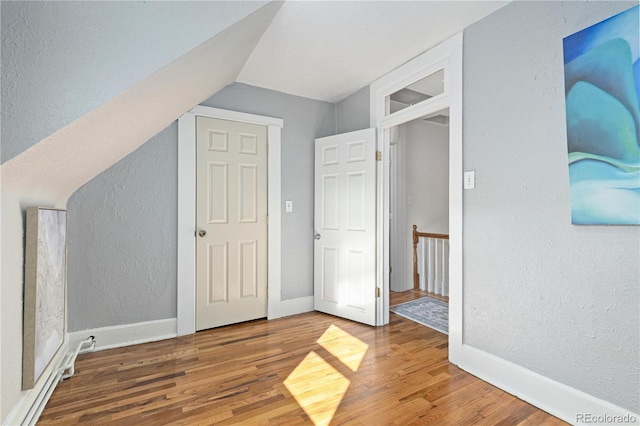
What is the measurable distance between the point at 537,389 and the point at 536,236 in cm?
88

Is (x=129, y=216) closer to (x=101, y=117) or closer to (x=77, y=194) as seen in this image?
(x=77, y=194)

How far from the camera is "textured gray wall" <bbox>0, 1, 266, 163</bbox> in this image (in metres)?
1.09

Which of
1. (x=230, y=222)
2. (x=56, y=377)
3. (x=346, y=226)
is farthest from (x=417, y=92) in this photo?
(x=56, y=377)

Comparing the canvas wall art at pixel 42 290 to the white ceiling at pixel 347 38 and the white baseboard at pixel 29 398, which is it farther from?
the white ceiling at pixel 347 38

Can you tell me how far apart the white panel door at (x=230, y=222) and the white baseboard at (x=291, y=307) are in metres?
0.12

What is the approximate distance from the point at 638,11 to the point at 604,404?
185 cm

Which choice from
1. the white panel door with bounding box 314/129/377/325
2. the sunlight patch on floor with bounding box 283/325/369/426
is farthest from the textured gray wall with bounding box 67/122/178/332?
the white panel door with bounding box 314/129/377/325

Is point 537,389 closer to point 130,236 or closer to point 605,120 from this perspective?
point 605,120

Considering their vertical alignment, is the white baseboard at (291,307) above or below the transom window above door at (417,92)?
below

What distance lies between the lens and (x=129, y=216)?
2557 mm

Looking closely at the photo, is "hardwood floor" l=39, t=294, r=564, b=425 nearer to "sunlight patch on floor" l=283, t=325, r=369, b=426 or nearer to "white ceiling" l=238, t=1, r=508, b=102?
"sunlight patch on floor" l=283, t=325, r=369, b=426

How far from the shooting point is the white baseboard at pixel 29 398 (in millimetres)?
1398

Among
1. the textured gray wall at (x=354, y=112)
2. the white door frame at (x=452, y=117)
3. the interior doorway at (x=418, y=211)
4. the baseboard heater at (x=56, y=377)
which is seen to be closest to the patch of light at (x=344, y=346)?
the white door frame at (x=452, y=117)

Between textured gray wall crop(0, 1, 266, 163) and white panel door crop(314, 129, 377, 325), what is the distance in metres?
1.94
